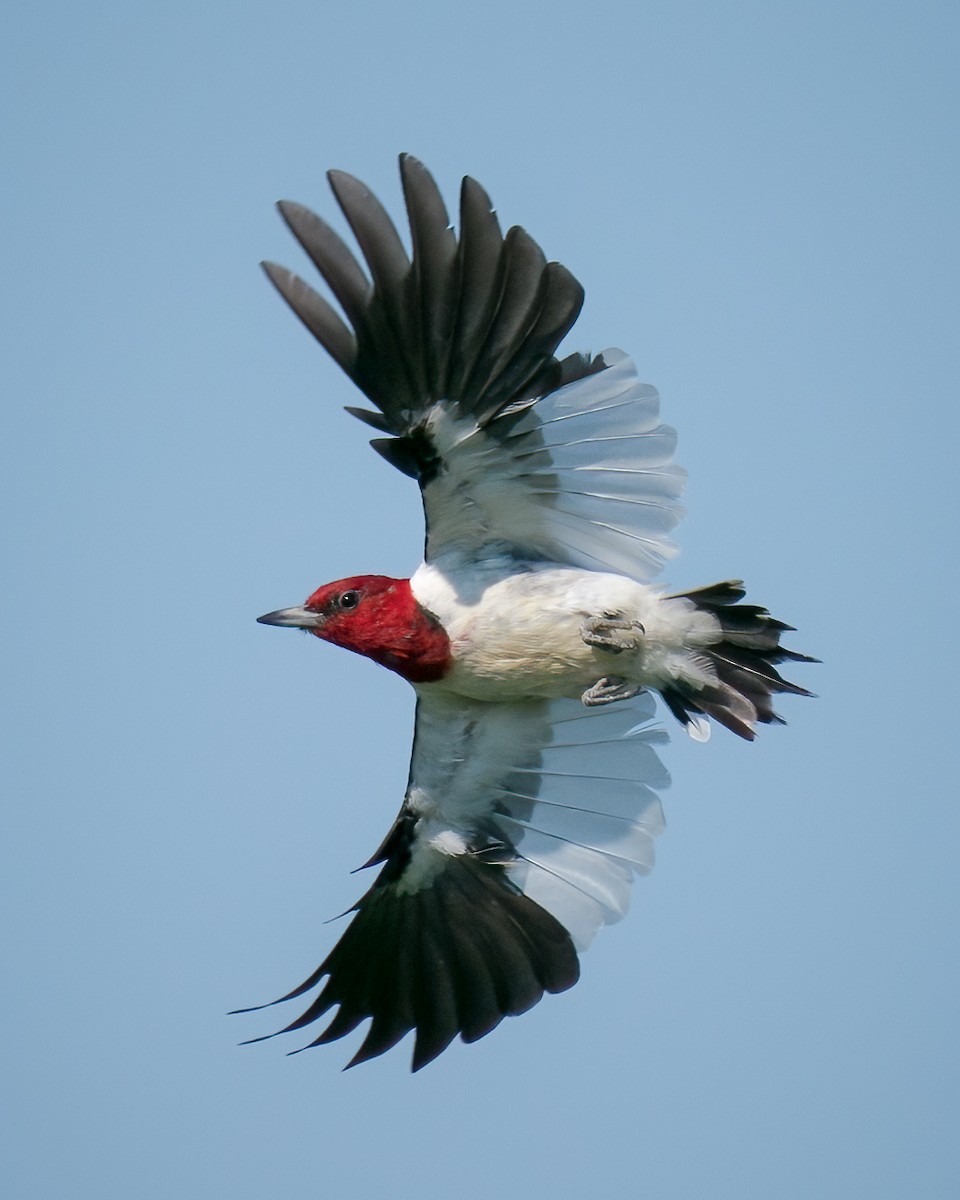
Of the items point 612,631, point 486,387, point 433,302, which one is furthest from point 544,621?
point 433,302

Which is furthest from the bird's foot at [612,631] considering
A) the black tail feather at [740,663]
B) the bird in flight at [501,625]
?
the black tail feather at [740,663]

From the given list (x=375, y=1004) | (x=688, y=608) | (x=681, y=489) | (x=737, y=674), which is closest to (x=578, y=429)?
(x=681, y=489)

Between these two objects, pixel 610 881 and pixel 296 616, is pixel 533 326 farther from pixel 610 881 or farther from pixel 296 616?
pixel 610 881

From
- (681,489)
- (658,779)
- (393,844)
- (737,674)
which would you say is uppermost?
(681,489)

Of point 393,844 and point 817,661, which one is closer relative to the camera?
point 817,661

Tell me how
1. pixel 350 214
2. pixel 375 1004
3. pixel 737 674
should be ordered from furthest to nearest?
pixel 375 1004 → pixel 737 674 → pixel 350 214

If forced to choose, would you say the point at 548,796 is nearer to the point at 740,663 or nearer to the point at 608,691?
the point at 608,691

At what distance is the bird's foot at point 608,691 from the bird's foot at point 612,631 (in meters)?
0.28

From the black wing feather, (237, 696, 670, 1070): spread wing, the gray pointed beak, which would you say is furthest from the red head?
the black wing feather

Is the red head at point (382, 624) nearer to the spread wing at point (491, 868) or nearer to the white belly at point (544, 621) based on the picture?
the white belly at point (544, 621)

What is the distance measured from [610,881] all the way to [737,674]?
1.28 m

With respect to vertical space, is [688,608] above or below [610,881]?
above

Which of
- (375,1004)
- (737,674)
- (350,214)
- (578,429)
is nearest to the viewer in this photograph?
A: (350,214)

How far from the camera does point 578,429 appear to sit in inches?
235
